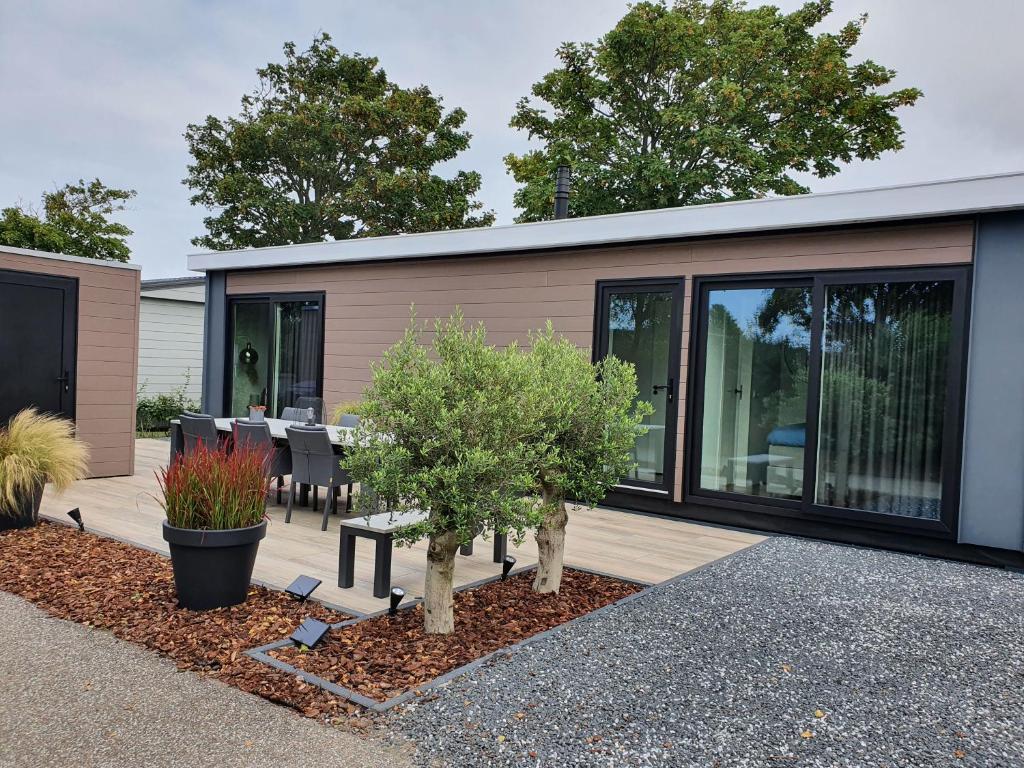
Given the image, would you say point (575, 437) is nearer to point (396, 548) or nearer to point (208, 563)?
point (396, 548)

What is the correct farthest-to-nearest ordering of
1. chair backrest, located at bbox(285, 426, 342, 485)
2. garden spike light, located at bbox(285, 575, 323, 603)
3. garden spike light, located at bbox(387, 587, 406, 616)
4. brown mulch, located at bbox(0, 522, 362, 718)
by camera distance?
chair backrest, located at bbox(285, 426, 342, 485) < garden spike light, located at bbox(285, 575, 323, 603) < garden spike light, located at bbox(387, 587, 406, 616) < brown mulch, located at bbox(0, 522, 362, 718)

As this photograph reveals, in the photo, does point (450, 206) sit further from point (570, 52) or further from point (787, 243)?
point (787, 243)

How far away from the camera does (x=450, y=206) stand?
17.3 metres

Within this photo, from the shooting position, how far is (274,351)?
348 inches

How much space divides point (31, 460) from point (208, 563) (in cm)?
222

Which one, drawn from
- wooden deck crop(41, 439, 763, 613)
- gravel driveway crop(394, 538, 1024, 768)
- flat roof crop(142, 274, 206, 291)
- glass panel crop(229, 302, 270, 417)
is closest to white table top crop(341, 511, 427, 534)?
wooden deck crop(41, 439, 763, 613)

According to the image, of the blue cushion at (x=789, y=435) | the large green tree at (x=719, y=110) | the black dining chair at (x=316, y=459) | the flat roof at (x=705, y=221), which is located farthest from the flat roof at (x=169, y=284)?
the blue cushion at (x=789, y=435)

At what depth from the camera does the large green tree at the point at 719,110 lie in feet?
44.9

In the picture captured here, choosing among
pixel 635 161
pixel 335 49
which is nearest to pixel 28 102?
pixel 335 49

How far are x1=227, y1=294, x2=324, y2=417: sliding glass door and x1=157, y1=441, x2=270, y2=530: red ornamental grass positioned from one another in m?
4.99

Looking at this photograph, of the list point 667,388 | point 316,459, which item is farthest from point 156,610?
point 667,388

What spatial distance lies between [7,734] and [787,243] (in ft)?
17.5

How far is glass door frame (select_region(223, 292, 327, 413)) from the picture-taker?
8422 millimetres

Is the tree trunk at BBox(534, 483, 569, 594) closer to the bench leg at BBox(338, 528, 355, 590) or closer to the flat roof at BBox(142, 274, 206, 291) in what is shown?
the bench leg at BBox(338, 528, 355, 590)
